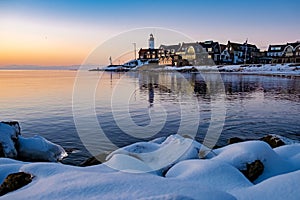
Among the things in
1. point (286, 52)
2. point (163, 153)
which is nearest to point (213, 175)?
point (163, 153)

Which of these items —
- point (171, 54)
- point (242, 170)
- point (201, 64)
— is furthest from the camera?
point (171, 54)

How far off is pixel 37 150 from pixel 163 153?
469 cm

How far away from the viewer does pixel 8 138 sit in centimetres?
836

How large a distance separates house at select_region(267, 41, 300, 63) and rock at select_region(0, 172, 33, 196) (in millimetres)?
93167

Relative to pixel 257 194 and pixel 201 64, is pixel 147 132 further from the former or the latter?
pixel 201 64

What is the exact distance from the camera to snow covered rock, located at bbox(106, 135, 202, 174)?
629 centimetres

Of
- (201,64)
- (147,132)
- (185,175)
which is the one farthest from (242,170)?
(201,64)

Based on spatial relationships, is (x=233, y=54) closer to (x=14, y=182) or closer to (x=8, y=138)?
(x=8, y=138)

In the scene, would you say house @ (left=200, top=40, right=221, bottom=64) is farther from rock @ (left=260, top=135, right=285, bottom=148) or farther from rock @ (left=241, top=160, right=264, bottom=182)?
rock @ (left=241, top=160, right=264, bottom=182)

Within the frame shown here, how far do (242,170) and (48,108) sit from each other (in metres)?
17.8

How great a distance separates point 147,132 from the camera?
13367 millimetres

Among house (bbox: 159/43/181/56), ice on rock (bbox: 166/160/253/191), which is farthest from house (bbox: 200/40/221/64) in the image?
ice on rock (bbox: 166/160/253/191)

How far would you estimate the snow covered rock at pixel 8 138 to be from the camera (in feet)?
25.9

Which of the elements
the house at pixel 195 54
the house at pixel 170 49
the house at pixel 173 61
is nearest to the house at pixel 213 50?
the house at pixel 195 54
